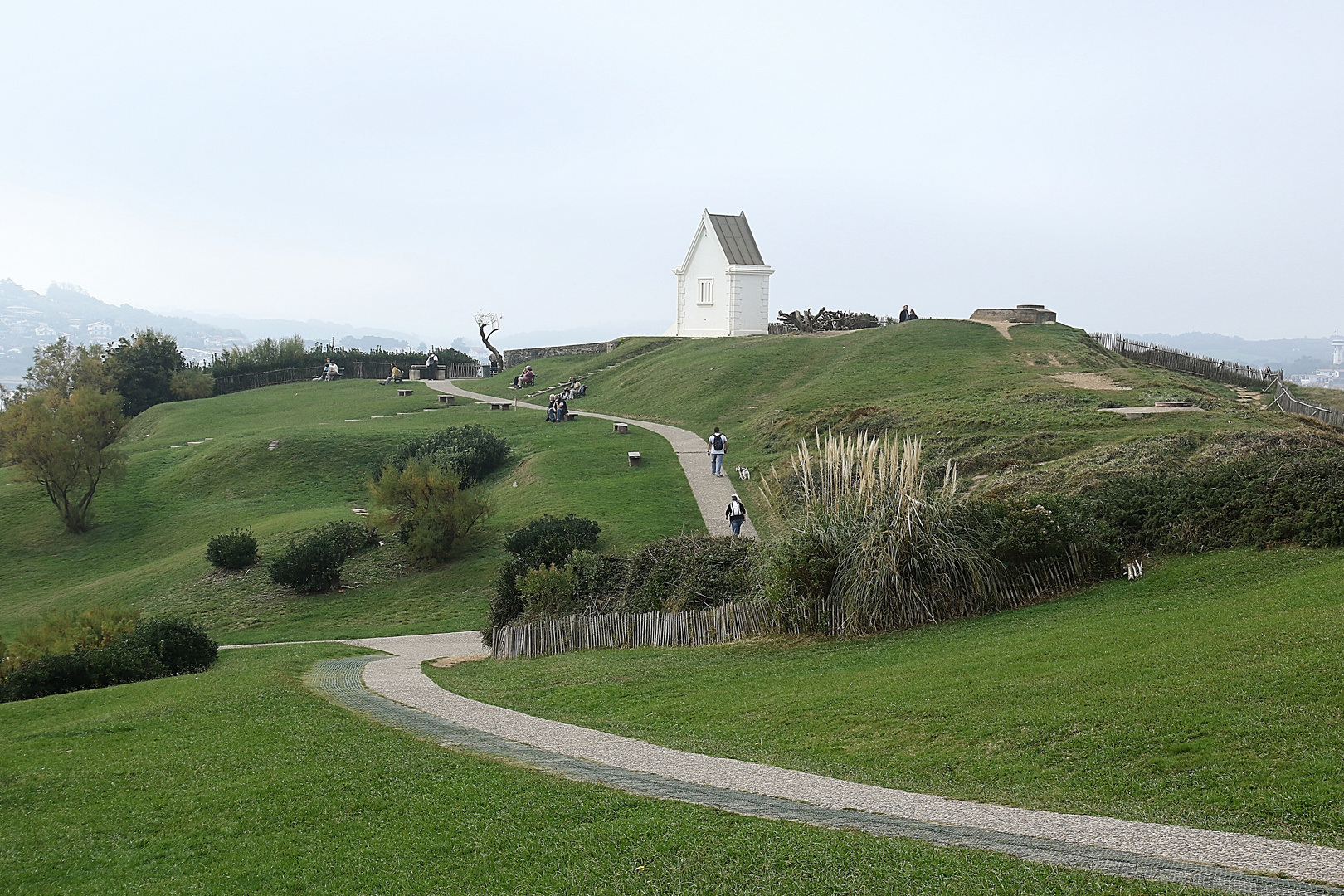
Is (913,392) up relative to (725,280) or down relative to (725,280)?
down

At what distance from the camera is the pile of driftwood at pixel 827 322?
61.8 meters

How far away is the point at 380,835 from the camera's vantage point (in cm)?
798

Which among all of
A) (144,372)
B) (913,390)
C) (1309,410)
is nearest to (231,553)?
(913,390)

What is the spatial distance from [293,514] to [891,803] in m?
31.0

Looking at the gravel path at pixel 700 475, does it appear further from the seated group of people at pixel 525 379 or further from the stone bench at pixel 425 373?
the stone bench at pixel 425 373

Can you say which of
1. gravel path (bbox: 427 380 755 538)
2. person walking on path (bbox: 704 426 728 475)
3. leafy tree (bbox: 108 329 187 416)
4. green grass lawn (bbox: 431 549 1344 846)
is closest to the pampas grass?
green grass lawn (bbox: 431 549 1344 846)

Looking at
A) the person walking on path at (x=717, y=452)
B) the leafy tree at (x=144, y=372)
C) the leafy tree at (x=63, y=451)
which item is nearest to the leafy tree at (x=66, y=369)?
the leafy tree at (x=144, y=372)

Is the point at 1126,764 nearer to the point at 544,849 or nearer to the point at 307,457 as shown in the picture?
the point at 544,849

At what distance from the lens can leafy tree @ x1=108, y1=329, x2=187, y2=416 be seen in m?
65.8

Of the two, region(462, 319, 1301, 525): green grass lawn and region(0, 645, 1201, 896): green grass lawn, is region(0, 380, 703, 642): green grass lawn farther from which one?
region(0, 645, 1201, 896): green grass lawn

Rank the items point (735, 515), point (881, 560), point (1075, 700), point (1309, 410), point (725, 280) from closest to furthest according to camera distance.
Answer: point (1075, 700) < point (881, 560) < point (735, 515) < point (1309, 410) < point (725, 280)

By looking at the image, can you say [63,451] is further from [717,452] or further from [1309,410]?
[1309,410]

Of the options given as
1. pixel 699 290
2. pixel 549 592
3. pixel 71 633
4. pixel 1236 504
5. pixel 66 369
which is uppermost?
pixel 699 290

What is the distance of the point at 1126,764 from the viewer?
8180 millimetres
